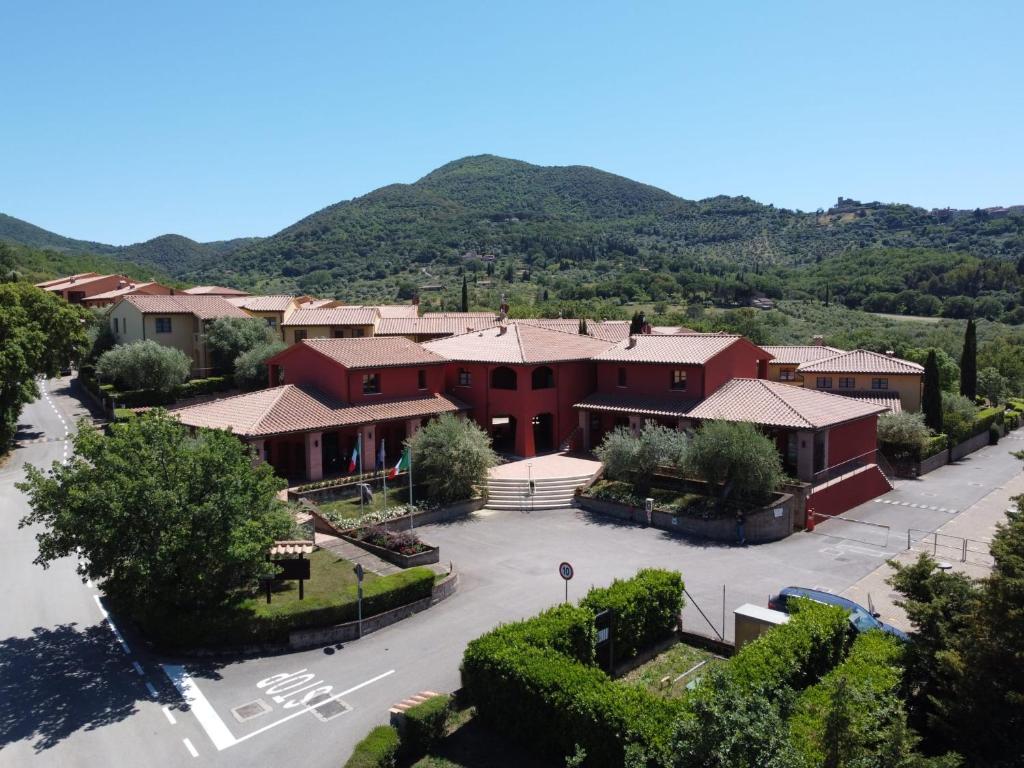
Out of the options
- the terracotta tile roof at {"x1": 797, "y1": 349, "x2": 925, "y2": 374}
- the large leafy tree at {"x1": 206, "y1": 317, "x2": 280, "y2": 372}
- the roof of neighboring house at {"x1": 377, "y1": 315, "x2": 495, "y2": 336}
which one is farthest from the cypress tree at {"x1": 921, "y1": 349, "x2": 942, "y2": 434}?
the large leafy tree at {"x1": 206, "y1": 317, "x2": 280, "y2": 372}

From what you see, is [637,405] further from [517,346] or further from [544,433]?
[517,346]

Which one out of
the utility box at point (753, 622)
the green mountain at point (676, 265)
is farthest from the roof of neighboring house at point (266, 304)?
the utility box at point (753, 622)

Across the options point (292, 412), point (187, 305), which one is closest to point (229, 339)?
point (187, 305)

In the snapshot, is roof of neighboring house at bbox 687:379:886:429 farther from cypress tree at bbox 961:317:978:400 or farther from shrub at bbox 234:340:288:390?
shrub at bbox 234:340:288:390

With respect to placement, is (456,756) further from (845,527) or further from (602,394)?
(602,394)

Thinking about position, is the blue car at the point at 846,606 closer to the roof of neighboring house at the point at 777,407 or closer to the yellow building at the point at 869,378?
the roof of neighboring house at the point at 777,407

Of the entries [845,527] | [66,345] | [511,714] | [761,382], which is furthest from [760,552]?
[66,345]
